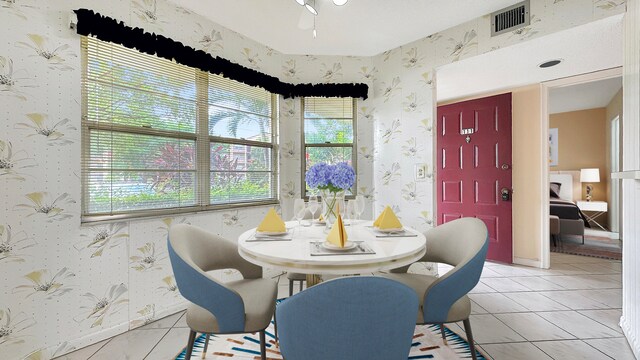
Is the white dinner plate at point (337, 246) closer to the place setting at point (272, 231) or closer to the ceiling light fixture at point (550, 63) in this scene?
the place setting at point (272, 231)

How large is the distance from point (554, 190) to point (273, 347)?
21.6 ft

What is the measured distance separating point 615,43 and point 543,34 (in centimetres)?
78

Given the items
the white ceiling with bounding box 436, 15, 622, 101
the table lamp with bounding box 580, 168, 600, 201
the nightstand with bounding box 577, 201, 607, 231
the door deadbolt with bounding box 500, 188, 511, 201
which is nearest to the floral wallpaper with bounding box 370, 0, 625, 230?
the white ceiling with bounding box 436, 15, 622, 101

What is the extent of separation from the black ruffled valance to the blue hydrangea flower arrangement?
1.64 meters

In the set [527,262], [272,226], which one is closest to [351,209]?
[272,226]

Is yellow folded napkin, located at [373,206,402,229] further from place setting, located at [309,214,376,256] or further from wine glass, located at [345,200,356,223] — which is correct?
place setting, located at [309,214,376,256]

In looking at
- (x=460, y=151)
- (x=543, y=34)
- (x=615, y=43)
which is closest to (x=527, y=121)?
(x=460, y=151)

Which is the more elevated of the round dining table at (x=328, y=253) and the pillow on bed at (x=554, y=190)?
the pillow on bed at (x=554, y=190)

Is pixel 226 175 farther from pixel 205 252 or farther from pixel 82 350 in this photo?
pixel 82 350

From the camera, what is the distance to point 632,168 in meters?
1.71

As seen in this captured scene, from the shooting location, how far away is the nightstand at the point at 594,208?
5.37 meters

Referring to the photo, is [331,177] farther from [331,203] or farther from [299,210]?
[299,210]

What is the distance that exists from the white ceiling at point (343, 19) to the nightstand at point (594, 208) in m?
5.26

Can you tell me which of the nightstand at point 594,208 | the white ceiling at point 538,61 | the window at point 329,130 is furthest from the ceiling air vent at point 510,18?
Result: the nightstand at point 594,208
